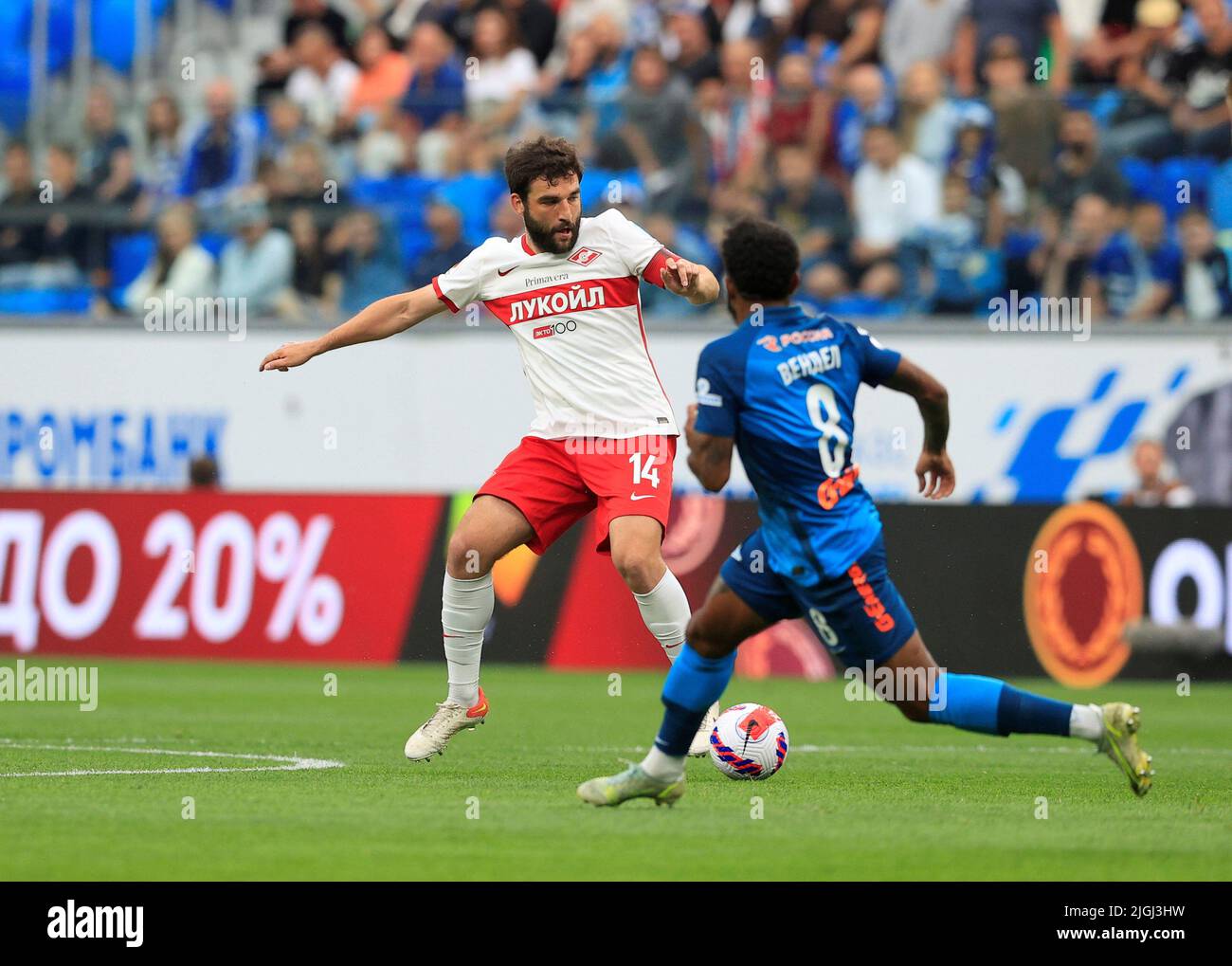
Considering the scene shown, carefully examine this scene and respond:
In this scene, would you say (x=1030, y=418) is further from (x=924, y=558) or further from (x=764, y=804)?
(x=764, y=804)

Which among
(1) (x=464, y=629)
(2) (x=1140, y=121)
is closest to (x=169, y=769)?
(1) (x=464, y=629)

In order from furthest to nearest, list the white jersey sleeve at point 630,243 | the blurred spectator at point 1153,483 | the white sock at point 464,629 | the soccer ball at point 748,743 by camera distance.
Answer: the blurred spectator at point 1153,483, the white sock at point 464,629, the white jersey sleeve at point 630,243, the soccer ball at point 748,743

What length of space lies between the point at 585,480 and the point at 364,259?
995 cm

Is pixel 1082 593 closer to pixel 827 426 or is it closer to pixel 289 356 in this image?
pixel 289 356

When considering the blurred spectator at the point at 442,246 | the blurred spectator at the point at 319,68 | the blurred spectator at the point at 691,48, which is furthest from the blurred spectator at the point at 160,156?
the blurred spectator at the point at 691,48

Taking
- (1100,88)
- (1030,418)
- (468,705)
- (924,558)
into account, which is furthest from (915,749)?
(1100,88)

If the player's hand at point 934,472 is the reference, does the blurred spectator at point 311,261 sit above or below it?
above

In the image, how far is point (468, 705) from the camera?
31.2 feet

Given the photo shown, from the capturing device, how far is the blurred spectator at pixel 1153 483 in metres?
17.4

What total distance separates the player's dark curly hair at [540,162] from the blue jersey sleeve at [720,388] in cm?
209

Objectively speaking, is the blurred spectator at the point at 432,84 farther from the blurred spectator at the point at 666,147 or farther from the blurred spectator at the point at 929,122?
the blurred spectator at the point at 929,122

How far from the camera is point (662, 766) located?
300 inches

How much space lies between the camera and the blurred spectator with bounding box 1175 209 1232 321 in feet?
58.7

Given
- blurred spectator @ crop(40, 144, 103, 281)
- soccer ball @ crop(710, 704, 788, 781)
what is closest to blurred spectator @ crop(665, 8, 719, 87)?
blurred spectator @ crop(40, 144, 103, 281)
